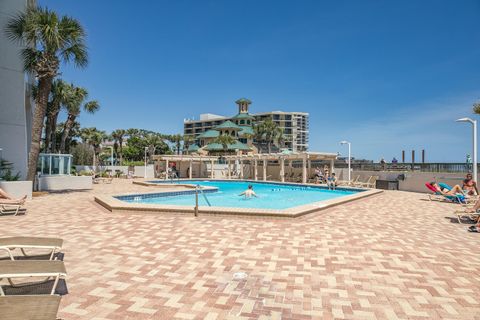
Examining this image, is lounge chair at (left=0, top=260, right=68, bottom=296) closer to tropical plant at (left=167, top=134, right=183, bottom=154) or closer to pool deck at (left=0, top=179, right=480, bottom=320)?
pool deck at (left=0, top=179, right=480, bottom=320)

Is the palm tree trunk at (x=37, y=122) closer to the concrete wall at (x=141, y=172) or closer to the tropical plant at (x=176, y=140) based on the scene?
the concrete wall at (x=141, y=172)

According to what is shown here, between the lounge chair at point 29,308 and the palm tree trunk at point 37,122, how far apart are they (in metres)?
13.3

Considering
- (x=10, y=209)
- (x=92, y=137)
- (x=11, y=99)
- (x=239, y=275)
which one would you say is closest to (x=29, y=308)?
(x=239, y=275)

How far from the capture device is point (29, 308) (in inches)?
85.0

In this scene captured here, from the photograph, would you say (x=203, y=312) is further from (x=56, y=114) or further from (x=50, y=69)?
(x=56, y=114)

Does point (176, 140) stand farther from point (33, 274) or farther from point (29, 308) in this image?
point (29, 308)

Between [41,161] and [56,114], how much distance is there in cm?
405

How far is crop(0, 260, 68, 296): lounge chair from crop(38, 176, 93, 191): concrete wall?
15360 millimetres

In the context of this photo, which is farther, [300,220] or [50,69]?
[50,69]

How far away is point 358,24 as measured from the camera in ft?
61.1

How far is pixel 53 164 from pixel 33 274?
57.8 ft

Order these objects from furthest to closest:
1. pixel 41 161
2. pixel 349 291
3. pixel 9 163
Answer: pixel 41 161
pixel 9 163
pixel 349 291

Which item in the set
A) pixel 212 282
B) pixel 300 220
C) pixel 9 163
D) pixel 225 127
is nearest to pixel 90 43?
pixel 9 163

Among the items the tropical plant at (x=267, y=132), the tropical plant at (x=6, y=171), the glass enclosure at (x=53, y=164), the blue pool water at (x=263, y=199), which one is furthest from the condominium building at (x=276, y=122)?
the tropical plant at (x=6, y=171)
